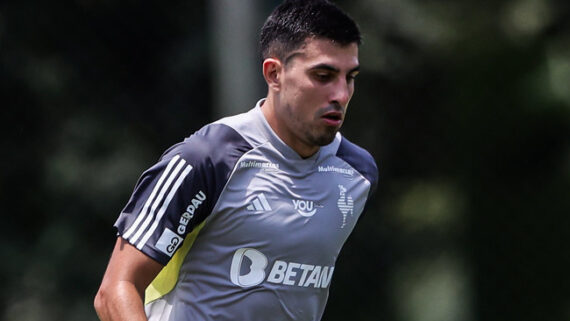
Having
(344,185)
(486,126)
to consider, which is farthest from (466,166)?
(344,185)

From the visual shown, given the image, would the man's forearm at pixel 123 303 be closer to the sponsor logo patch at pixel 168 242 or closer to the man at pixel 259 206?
the man at pixel 259 206

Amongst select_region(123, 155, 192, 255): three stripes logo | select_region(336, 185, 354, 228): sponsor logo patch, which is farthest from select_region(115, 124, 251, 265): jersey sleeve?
select_region(336, 185, 354, 228): sponsor logo patch

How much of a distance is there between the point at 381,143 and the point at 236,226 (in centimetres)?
931

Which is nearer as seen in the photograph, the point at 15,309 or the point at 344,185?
the point at 344,185

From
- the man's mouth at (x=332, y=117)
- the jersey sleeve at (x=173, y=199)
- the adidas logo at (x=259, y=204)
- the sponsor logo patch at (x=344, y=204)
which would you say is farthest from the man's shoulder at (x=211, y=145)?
the sponsor logo patch at (x=344, y=204)

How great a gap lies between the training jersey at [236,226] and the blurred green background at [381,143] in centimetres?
826

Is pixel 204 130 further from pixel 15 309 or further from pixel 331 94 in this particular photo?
pixel 15 309

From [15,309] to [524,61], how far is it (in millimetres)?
6179

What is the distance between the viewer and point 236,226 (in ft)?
13.0

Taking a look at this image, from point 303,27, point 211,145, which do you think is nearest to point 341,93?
point 303,27

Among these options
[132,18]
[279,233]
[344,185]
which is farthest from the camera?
[132,18]

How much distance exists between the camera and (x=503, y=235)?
1302 cm

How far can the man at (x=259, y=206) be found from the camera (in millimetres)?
3838

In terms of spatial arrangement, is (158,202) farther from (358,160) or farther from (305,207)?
(358,160)
